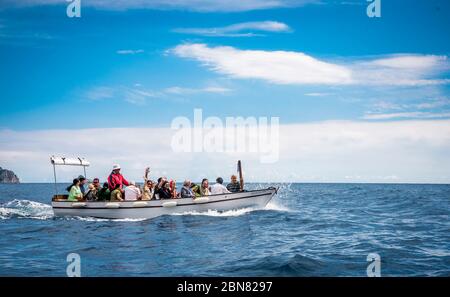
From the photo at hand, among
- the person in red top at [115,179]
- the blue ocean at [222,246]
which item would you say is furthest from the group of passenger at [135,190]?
the blue ocean at [222,246]

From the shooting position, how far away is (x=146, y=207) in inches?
987

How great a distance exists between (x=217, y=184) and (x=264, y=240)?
9.48 metres

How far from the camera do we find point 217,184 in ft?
87.0

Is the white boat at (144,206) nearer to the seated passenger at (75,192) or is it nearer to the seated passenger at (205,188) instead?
the seated passenger at (75,192)

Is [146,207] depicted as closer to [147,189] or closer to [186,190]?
[147,189]

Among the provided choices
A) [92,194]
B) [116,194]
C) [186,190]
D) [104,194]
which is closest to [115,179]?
[116,194]

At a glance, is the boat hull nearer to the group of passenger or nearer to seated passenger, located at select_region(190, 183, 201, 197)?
the group of passenger

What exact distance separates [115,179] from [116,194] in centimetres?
110

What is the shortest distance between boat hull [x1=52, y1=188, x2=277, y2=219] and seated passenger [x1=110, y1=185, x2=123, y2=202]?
27 centimetres

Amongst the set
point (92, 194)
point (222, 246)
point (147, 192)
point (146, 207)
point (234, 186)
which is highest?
point (234, 186)

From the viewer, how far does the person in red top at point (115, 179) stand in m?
24.0

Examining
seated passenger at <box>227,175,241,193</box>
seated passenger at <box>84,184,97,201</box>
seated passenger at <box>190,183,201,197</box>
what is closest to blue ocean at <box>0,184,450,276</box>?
seated passenger at <box>84,184,97,201</box>

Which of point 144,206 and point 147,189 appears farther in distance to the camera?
point 147,189

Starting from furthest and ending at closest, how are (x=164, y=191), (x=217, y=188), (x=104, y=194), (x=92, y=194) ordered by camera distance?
(x=217, y=188) → (x=92, y=194) → (x=164, y=191) → (x=104, y=194)
